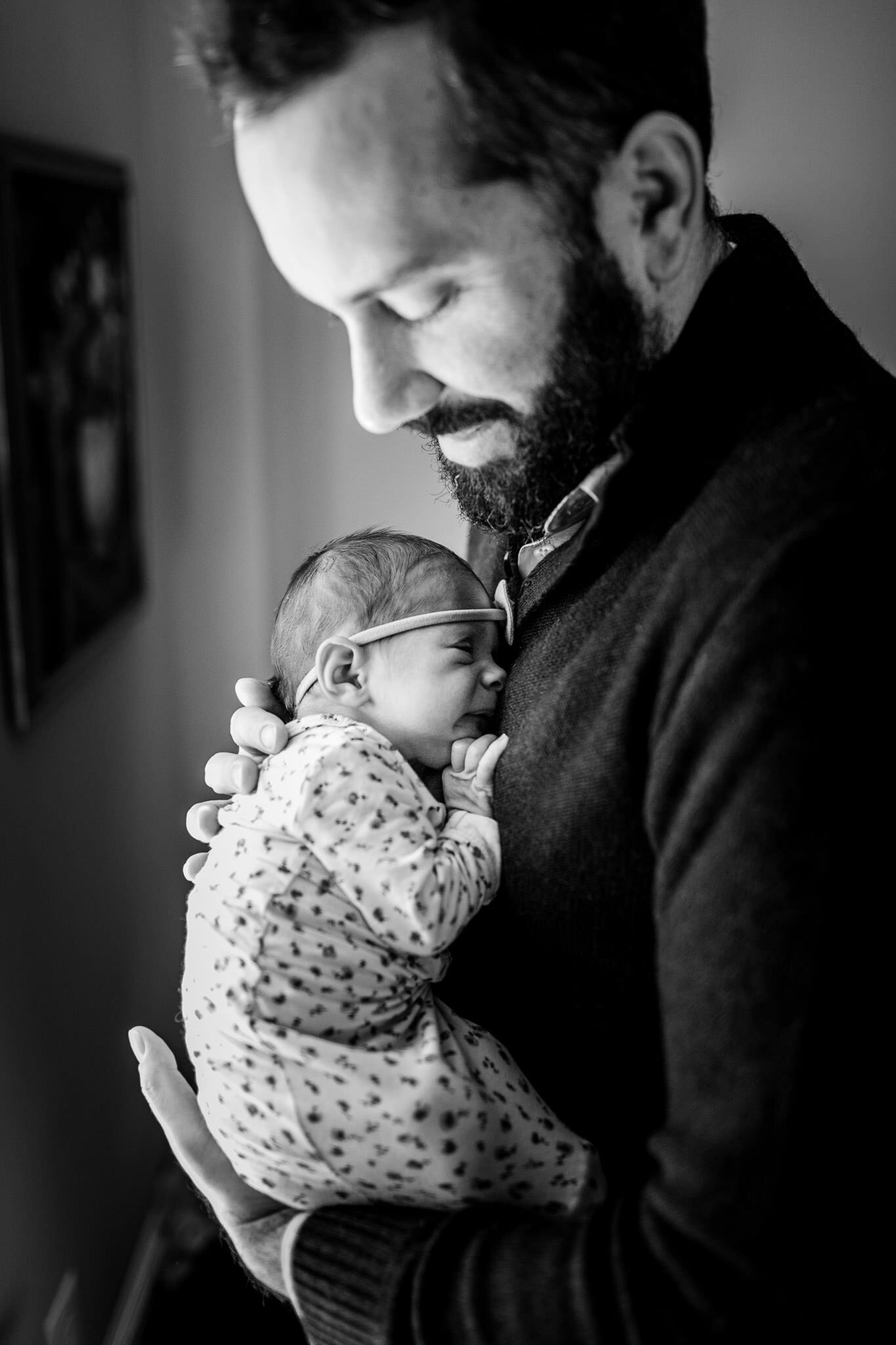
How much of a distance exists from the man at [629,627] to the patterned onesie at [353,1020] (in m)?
0.04

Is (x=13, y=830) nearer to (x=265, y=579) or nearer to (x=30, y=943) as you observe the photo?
(x=30, y=943)

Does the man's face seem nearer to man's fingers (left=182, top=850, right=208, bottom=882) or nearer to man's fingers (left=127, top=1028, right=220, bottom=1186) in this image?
man's fingers (left=182, top=850, right=208, bottom=882)

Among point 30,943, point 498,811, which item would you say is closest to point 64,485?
point 30,943

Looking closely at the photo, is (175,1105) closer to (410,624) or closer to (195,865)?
(195,865)

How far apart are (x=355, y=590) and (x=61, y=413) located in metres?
1.04

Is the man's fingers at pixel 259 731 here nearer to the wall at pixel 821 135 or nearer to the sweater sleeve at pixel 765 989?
the sweater sleeve at pixel 765 989

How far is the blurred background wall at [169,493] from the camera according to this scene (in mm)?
1957

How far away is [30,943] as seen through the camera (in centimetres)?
194

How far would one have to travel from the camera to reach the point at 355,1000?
99 centimetres

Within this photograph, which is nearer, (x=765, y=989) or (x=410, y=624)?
(x=765, y=989)

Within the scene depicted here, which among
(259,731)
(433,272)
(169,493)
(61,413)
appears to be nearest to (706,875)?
(433,272)

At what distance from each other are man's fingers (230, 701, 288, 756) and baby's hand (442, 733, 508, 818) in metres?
0.17

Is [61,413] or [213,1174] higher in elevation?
[61,413]

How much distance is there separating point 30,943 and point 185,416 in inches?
55.1
